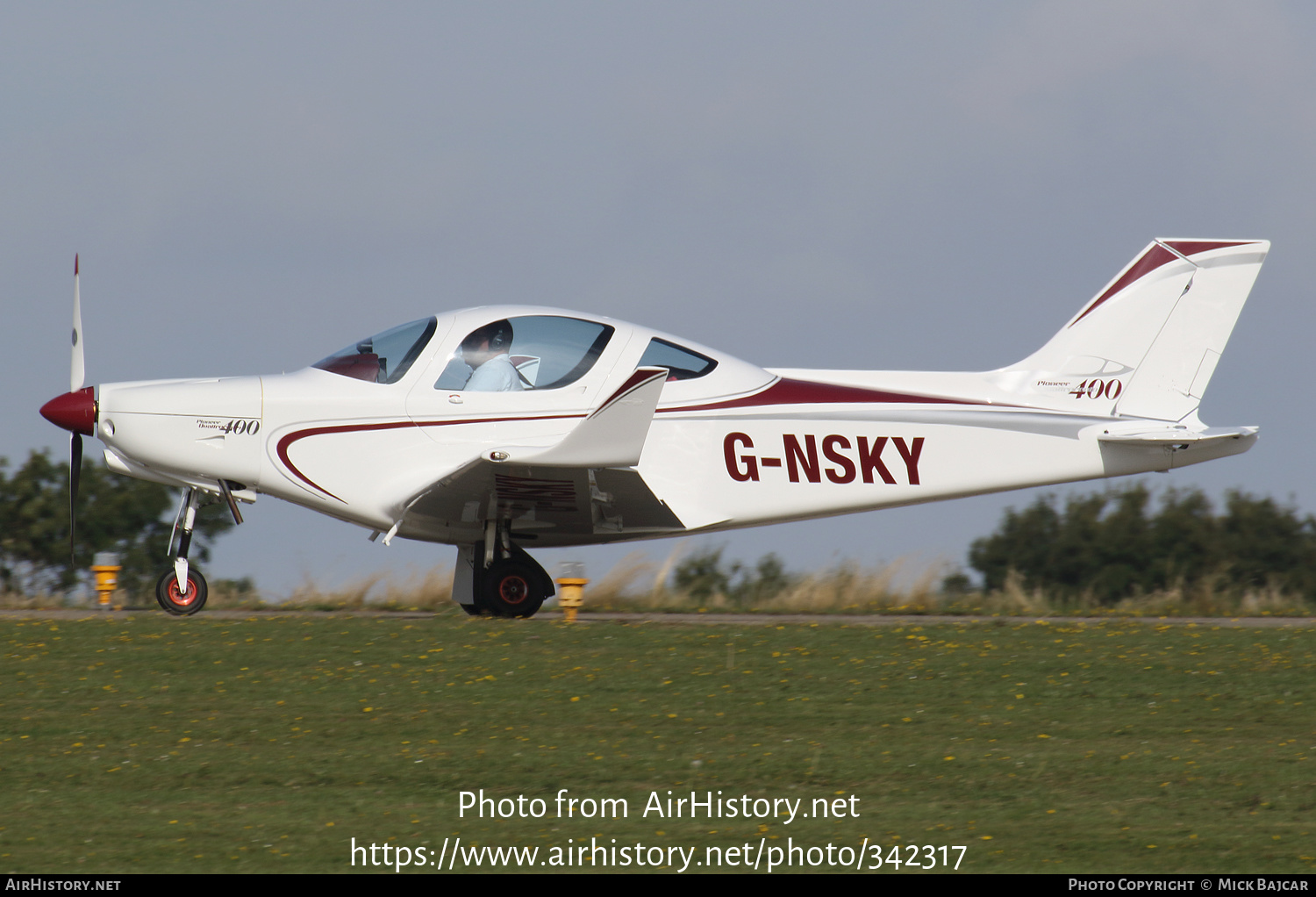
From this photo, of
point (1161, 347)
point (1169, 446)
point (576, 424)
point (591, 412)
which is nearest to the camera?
point (591, 412)

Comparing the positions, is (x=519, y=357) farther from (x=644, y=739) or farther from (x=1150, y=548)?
(x=1150, y=548)

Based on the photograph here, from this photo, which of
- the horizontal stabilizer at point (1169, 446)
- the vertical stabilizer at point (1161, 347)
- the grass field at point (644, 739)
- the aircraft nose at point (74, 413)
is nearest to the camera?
the grass field at point (644, 739)

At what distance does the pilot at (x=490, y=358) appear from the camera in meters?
10.1

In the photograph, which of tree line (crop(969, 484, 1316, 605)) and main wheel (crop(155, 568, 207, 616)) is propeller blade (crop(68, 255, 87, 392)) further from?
tree line (crop(969, 484, 1316, 605))

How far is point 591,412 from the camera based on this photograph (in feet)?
31.4

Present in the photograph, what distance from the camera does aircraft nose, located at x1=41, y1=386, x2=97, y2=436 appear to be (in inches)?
391

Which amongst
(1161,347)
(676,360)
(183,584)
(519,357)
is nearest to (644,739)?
(519,357)

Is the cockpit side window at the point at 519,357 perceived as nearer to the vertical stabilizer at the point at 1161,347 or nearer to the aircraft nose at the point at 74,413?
the aircraft nose at the point at 74,413

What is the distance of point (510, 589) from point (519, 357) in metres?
1.78

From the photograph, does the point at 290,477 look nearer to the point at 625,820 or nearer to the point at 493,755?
the point at 493,755

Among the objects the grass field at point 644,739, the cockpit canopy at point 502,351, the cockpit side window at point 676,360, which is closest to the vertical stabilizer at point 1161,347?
the grass field at point 644,739

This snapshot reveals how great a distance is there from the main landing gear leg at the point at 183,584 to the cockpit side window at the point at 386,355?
155cm

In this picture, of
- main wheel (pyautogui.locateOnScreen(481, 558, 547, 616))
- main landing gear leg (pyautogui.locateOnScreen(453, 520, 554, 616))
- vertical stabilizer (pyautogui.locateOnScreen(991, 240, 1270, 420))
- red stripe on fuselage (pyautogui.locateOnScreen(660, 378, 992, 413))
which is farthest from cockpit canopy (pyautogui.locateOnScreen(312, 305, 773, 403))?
vertical stabilizer (pyautogui.locateOnScreen(991, 240, 1270, 420))

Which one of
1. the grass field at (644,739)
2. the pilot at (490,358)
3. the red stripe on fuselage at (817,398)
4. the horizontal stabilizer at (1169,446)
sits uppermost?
the pilot at (490,358)
